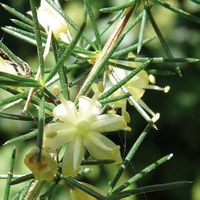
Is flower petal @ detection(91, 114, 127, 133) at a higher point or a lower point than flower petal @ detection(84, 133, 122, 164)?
higher

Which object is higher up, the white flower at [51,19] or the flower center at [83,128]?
the white flower at [51,19]

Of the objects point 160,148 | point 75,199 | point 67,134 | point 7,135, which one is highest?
point 67,134

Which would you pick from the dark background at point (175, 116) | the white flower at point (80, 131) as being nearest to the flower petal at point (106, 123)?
the white flower at point (80, 131)

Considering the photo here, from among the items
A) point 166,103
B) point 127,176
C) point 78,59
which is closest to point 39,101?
point 78,59

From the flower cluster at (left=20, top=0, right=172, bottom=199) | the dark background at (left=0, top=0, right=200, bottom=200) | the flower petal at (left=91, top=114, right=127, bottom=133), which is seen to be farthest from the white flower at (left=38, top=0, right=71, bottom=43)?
the dark background at (left=0, top=0, right=200, bottom=200)

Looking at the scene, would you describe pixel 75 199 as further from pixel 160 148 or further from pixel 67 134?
pixel 160 148

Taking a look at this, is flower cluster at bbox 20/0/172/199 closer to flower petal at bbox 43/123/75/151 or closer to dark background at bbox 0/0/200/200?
flower petal at bbox 43/123/75/151

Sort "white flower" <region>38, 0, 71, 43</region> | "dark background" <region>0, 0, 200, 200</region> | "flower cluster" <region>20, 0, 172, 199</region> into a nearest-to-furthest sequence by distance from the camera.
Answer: "flower cluster" <region>20, 0, 172, 199</region> < "white flower" <region>38, 0, 71, 43</region> < "dark background" <region>0, 0, 200, 200</region>

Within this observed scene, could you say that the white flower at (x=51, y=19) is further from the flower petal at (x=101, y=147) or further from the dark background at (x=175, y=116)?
the dark background at (x=175, y=116)
